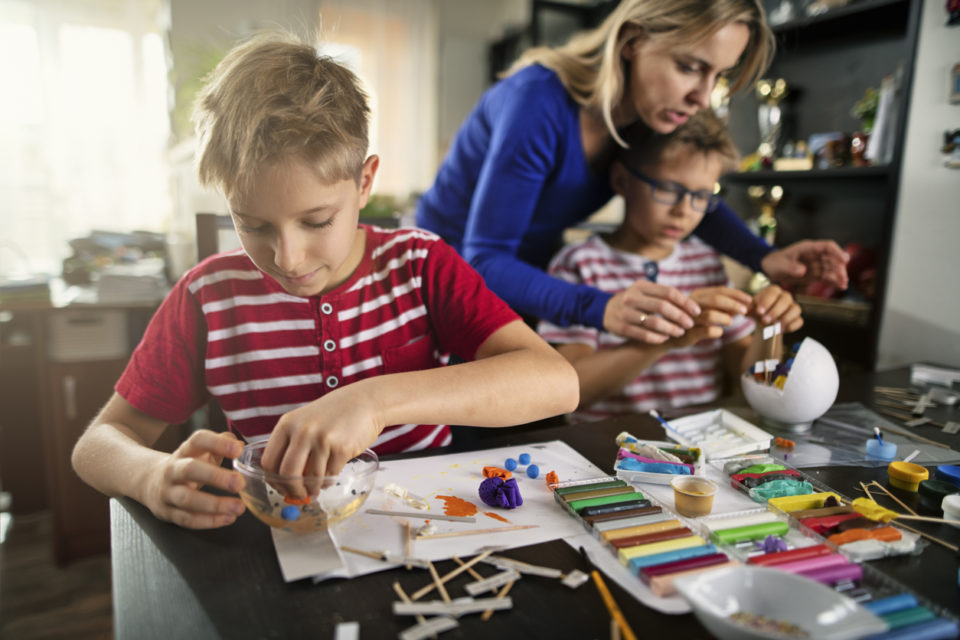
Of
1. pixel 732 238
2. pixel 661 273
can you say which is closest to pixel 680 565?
pixel 661 273

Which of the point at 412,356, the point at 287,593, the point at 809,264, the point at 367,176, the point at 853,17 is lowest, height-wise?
the point at 287,593

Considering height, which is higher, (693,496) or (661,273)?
(661,273)

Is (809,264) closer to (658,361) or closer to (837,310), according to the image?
(658,361)

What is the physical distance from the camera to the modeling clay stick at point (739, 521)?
58 cm

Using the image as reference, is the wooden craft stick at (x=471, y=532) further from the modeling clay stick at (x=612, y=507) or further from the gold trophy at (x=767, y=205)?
the gold trophy at (x=767, y=205)

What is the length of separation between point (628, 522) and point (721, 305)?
18.6 inches

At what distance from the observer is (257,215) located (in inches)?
25.9

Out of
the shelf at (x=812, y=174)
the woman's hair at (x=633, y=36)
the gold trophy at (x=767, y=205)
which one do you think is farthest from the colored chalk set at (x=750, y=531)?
the gold trophy at (x=767, y=205)

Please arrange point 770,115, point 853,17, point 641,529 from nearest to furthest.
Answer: point 641,529
point 853,17
point 770,115

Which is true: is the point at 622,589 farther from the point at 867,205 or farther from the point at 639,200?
the point at 867,205

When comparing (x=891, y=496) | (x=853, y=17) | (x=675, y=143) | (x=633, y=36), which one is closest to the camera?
(x=891, y=496)

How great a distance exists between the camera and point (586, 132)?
1.14 meters

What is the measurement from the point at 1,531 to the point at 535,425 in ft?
6.01

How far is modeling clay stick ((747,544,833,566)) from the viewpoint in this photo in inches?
20.7
